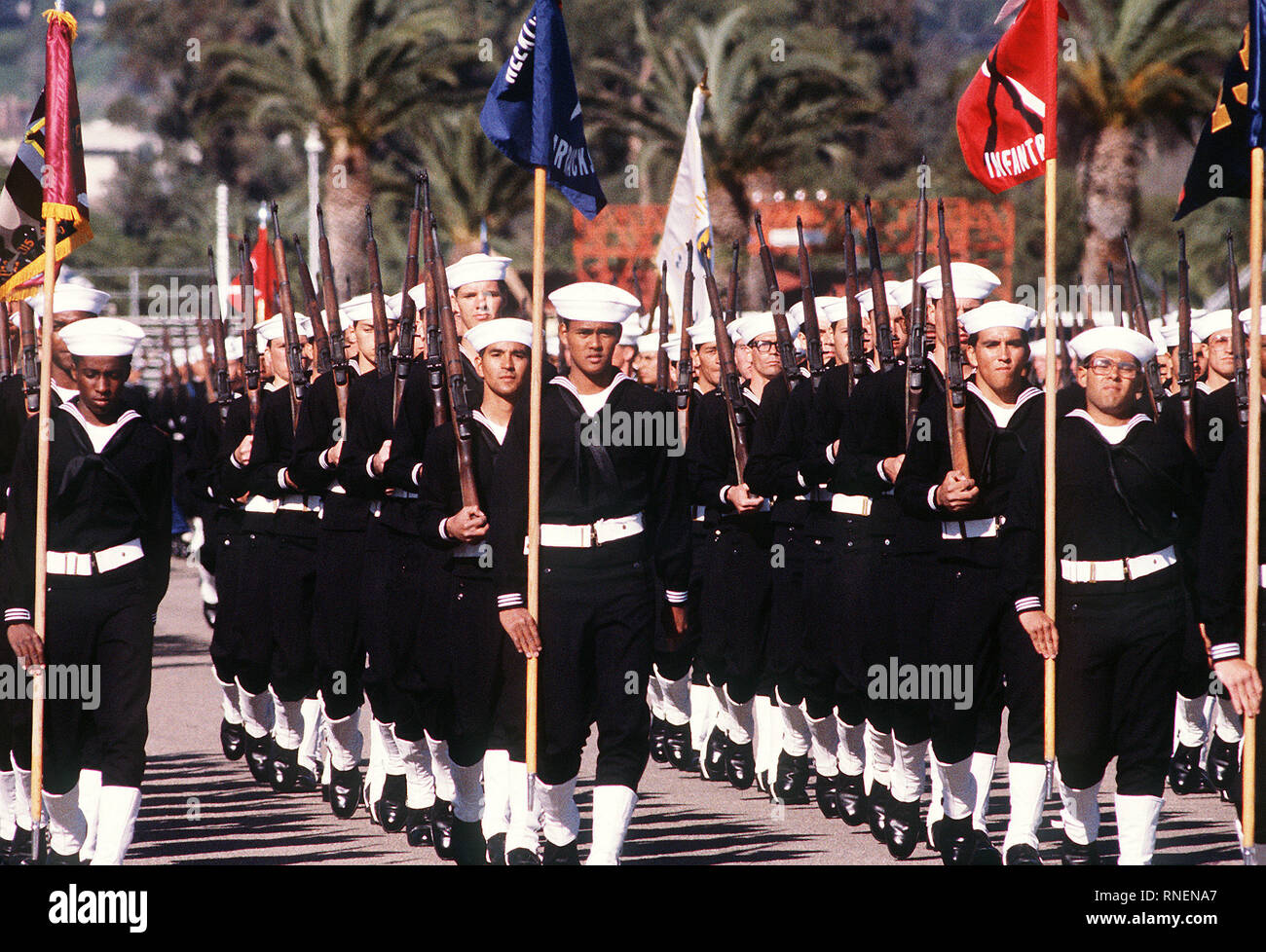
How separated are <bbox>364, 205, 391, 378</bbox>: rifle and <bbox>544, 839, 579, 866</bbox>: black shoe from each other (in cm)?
272

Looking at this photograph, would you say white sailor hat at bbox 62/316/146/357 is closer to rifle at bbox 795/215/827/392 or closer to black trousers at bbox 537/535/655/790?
black trousers at bbox 537/535/655/790

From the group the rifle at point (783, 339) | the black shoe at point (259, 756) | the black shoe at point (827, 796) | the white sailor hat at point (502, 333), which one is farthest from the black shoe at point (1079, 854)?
the black shoe at point (259, 756)

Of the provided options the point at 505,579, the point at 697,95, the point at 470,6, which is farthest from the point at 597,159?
the point at 505,579

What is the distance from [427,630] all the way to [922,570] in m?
2.01

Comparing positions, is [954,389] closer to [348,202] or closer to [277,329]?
[277,329]

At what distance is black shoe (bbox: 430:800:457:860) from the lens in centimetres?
875

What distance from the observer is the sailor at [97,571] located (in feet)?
25.5

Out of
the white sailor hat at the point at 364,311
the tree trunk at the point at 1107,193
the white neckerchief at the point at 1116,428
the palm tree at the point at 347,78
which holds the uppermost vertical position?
the palm tree at the point at 347,78

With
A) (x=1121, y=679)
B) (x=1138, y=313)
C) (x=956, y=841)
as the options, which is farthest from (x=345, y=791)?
(x=1138, y=313)

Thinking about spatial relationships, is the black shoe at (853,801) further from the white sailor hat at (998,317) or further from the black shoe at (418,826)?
the white sailor hat at (998,317)

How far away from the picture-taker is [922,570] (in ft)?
29.1

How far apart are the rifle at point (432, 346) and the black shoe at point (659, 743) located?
2989 millimetres

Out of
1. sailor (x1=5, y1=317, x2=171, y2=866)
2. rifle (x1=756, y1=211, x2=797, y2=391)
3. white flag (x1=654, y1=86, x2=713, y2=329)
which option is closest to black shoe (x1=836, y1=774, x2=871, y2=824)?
rifle (x1=756, y1=211, x2=797, y2=391)

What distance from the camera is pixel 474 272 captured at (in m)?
9.76
